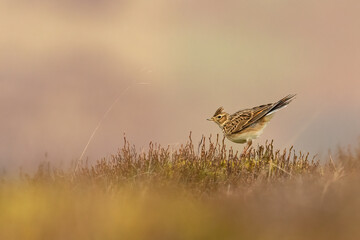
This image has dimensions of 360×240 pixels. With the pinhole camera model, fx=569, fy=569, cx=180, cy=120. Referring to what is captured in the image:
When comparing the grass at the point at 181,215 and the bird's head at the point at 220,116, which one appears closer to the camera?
the grass at the point at 181,215

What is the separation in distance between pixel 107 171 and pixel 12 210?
4578 millimetres

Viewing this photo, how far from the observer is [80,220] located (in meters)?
5.43

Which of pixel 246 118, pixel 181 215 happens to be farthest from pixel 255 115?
pixel 181 215

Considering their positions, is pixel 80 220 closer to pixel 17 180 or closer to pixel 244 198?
pixel 244 198

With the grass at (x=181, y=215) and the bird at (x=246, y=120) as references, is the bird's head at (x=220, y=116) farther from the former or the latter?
the grass at (x=181, y=215)

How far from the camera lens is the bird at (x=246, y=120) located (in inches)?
424

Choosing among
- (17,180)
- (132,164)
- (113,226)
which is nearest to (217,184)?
(132,164)

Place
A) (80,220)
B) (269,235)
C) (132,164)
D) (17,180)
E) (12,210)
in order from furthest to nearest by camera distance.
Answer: (132,164) < (17,180) < (12,210) < (80,220) < (269,235)

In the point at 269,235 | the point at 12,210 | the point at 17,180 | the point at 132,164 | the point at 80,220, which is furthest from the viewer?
the point at 132,164

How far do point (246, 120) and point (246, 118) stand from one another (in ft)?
→ 0.22

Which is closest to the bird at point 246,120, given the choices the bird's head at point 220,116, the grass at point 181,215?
the bird's head at point 220,116

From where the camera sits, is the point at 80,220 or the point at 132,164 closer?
the point at 80,220

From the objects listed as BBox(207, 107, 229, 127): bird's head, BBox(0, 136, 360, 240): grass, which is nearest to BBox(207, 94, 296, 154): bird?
BBox(207, 107, 229, 127): bird's head

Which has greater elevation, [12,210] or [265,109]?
[265,109]
